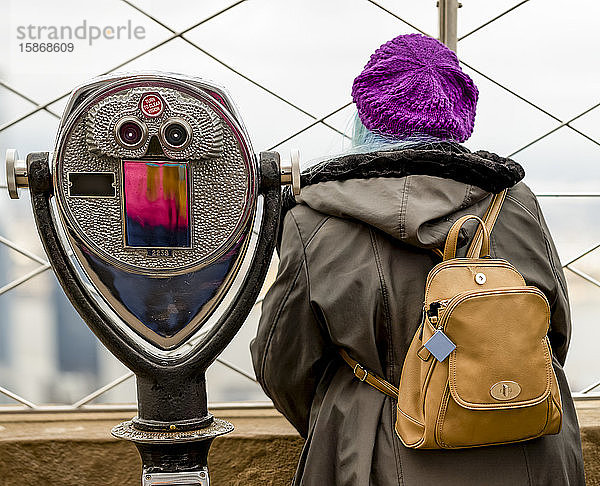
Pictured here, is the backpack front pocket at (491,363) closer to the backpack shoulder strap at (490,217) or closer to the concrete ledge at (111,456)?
the backpack shoulder strap at (490,217)

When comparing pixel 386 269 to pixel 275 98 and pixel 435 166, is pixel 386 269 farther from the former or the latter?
pixel 275 98

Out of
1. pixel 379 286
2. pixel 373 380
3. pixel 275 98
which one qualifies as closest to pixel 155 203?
pixel 379 286

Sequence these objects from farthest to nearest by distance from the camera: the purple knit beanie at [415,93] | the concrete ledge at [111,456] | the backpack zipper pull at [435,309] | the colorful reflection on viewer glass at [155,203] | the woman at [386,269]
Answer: the concrete ledge at [111,456] → the purple knit beanie at [415,93] → the woman at [386,269] → the backpack zipper pull at [435,309] → the colorful reflection on viewer glass at [155,203]

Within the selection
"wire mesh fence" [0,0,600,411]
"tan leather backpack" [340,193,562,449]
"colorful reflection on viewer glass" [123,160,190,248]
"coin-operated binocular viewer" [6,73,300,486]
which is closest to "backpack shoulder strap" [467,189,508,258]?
"tan leather backpack" [340,193,562,449]

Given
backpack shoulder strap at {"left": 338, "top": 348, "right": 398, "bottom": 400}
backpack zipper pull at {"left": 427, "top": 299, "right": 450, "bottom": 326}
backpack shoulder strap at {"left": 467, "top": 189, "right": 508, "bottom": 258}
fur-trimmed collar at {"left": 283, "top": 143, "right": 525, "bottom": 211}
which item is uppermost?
fur-trimmed collar at {"left": 283, "top": 143, "right": 525, "bottom": 211}

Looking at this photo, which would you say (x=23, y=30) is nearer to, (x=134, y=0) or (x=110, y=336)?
(x=134, y=0)

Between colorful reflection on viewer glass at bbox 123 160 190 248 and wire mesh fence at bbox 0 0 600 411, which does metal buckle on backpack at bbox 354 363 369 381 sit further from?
wire mesh fence at bbox 0 0 600 411

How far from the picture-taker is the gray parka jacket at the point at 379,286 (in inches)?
63.2

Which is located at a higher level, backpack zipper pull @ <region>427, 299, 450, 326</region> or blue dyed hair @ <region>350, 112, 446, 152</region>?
blue dyed hair @ <region>350, 112, 446, 152</region>

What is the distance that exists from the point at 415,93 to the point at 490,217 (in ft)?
0.90

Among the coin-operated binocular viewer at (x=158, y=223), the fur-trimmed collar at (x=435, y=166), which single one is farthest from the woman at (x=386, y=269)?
the coin-operated binocular viewer at (x=158, y=223)

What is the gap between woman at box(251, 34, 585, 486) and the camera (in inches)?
63.4

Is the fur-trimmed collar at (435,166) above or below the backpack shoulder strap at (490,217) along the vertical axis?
above

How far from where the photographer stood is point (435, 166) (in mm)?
1630
